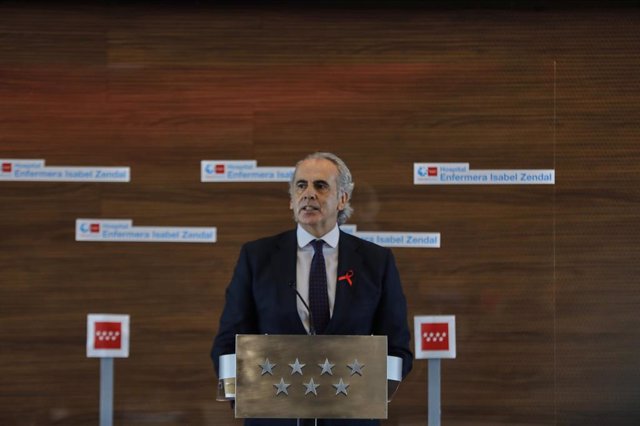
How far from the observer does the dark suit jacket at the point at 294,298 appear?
278 cm

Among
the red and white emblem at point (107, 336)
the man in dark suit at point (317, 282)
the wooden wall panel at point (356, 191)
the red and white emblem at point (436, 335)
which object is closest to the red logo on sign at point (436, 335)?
the red and white emblem at point (436, 335)

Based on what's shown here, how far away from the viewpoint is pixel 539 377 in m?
5.49

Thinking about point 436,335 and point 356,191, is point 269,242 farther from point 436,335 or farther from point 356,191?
point 356,191

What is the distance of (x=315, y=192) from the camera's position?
9.28 feet

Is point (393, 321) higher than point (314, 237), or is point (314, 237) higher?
point (314, 237)

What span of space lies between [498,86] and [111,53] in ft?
7.69

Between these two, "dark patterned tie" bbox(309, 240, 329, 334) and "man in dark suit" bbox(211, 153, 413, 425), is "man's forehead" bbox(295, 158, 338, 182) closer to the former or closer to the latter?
"man in dark suit" bbox(211, 153, 413, 425)

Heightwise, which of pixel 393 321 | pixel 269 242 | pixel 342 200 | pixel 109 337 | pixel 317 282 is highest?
pixel 342 200

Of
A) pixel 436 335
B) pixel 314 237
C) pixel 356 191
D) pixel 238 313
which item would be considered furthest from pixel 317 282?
pixel 356 191

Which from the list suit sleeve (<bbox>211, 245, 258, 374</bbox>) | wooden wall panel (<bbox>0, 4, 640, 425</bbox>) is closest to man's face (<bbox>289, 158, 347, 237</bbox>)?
suit sleeve (<bbox>211, 245, 258, 374</bbox>)

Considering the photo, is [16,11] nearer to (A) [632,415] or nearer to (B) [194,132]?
(B) [194,132]

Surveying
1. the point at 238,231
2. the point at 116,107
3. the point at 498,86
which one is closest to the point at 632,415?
the point at 498,86

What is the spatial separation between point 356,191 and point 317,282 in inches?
105

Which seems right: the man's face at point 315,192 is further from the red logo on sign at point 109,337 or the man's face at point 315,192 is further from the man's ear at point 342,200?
the red logo on sign at point 109,337
